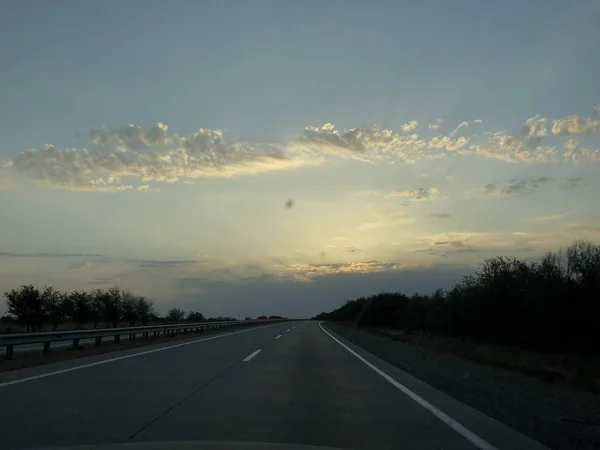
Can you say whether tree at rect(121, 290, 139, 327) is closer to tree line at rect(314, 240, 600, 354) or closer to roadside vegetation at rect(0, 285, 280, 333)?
roadside vegetation at rect(0, 285, 280, 333)

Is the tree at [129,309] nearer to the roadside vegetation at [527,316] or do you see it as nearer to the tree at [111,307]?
the tree at [111,307]

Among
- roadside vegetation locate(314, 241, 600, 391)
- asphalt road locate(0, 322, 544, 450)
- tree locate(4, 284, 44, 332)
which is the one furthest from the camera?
tree locate(4, 284, 44, 332)

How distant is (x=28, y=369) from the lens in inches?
709

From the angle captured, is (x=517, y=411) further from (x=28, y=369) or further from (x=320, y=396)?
(x=28, y=369)

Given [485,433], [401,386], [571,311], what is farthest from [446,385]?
[571,311]

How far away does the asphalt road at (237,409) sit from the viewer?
27.1 feet

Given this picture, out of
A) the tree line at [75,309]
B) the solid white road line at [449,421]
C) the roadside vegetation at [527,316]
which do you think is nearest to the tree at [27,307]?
the tree line at [75,309]

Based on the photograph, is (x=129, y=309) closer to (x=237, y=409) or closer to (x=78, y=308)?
(x=78, y=308)

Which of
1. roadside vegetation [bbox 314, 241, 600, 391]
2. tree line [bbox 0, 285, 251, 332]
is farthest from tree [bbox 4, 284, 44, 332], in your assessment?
roadside vegetation [bbox 314, 241, 600, 391]

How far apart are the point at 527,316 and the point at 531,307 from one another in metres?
1.51

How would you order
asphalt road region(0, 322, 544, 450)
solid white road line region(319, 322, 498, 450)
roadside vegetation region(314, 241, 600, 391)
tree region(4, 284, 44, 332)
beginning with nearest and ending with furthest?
solid white road line region(319, 322, 498, 450) → asphalt road region(0, 322, 544, 450) → roadside vegetation region(314, 241, 600, 391) → tree region(4, 284, 44, 332)

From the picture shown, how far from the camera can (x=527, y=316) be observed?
49156 mm

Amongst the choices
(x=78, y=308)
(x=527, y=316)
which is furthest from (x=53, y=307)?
(x=527, y=316)

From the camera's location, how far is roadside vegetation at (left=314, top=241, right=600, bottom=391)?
39594 mm
